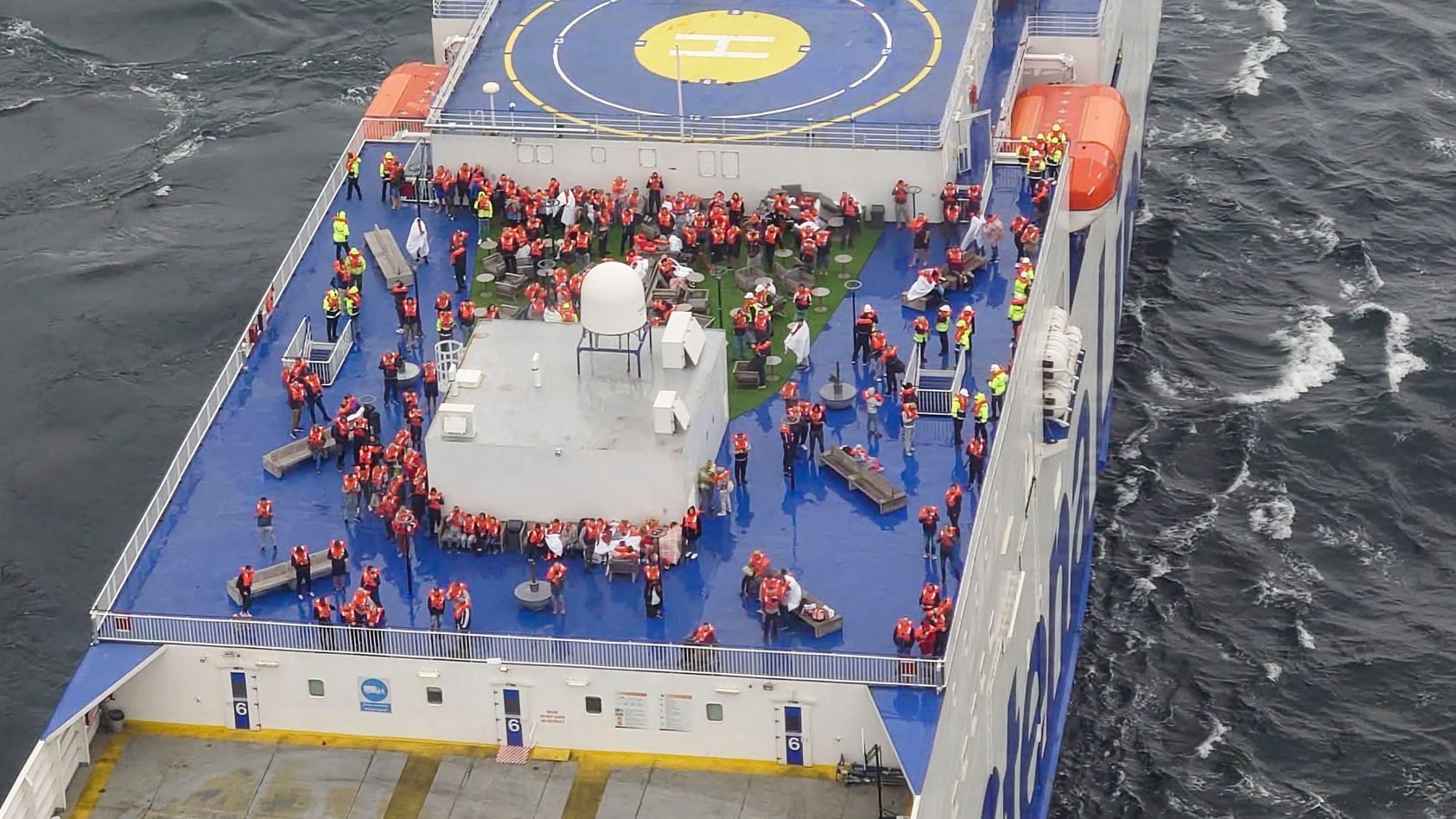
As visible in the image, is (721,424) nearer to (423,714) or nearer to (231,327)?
(423,714)

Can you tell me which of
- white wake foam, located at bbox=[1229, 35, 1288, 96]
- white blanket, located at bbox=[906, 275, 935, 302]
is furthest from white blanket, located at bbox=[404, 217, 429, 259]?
white wake foam, located at bbox=[1229, 35, 1288, 96]

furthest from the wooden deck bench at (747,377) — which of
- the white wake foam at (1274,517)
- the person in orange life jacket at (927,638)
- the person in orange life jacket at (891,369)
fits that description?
the white wake foam at (1274,517)

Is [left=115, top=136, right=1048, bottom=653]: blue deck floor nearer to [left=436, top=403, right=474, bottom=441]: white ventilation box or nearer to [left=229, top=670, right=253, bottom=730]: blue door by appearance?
[left=229, top=670, right=253, bottom=730]: blue door

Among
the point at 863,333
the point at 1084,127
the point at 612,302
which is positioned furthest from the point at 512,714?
the point at 1084,127

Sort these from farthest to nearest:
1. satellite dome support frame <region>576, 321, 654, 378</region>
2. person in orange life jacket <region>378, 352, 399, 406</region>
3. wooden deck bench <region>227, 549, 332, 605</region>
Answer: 1. person in orange life jacket <region>378, 352, 399, 406</region>
2. satellite dome support frame <region>576, 321, 654, 378</region>
3. wooden deck bench <region>227, 549, 332, 605</region>

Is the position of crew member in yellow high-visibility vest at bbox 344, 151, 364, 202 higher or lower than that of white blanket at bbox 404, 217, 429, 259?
higher

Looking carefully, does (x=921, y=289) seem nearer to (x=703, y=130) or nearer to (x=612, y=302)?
(x=703, y=130)

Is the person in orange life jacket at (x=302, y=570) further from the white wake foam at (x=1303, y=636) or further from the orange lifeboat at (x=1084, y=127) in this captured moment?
the white wake foam at (x=1303, y=636)
